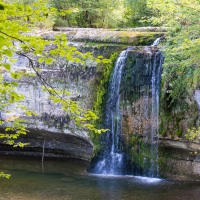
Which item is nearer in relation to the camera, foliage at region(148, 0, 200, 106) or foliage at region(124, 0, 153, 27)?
foliage at region(148, 0, 200, 106)

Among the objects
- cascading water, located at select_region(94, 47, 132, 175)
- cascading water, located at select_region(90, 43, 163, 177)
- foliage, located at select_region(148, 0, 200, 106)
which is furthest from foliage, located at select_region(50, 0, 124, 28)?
foliage, located at select_region(148, 0, 200, 106)

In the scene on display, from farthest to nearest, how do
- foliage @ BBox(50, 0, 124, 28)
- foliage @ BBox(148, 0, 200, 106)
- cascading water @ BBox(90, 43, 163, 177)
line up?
foliage @ BBox(50, 0, 124, 28), cascading water @ BBox(90, 43, 163, 177), foliage @ BBox(148, 0, 200, 106)

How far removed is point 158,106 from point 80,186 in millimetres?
3460

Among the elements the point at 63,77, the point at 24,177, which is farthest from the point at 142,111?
the point at 24,177

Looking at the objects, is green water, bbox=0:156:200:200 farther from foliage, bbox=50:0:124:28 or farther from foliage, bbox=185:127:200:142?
foliage, bbox=50:0:124:28

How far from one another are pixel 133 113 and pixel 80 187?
3.01 metres

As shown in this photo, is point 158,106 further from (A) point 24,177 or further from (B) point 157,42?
(A) point 24,177

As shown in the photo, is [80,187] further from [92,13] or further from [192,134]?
[92,13]

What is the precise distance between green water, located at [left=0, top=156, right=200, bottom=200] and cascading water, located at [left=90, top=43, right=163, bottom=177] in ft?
2.32

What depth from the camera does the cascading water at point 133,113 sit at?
10.9 m

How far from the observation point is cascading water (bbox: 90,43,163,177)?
35.9 feet

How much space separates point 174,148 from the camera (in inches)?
426

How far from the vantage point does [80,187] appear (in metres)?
9.52

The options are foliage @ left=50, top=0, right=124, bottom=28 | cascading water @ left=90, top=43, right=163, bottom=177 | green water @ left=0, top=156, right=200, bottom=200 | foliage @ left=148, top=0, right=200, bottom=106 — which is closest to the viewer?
foliage @ left=148, top=0, right=200, bottom=106
